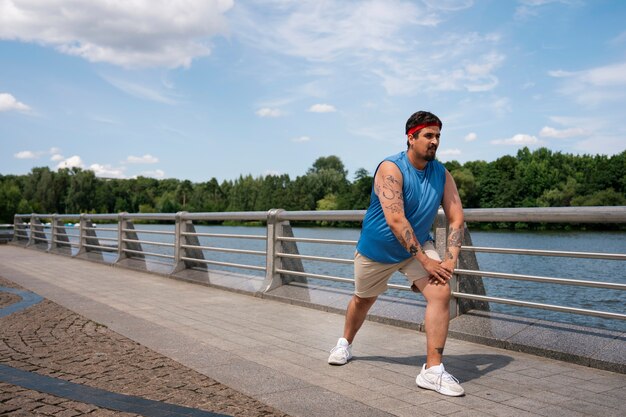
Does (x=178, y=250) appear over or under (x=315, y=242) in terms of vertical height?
under

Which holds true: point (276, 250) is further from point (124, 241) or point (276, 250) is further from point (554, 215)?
point (124, 241)

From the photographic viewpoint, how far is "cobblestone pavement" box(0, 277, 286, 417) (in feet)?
11.9

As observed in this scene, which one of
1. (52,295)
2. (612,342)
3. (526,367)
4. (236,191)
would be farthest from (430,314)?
(236,191)

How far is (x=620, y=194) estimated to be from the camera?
73188 mm

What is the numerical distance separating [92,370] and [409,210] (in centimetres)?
259

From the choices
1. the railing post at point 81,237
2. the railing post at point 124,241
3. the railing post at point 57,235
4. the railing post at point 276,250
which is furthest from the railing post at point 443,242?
the railing post at point 57,235

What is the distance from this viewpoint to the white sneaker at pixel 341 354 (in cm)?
466

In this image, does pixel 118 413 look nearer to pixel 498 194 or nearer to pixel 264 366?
pixel 264 366

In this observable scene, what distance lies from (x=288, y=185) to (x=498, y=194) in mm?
37976

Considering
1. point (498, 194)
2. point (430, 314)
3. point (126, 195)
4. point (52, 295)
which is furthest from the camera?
point (126, 195)

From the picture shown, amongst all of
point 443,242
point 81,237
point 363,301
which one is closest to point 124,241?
point 81,237

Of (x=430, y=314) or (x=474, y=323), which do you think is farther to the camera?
(x=474, y=323)

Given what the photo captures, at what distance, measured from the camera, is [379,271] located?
441cm

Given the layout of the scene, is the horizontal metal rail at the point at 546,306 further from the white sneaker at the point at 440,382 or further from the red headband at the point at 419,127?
the red headband at the point at 419,127
